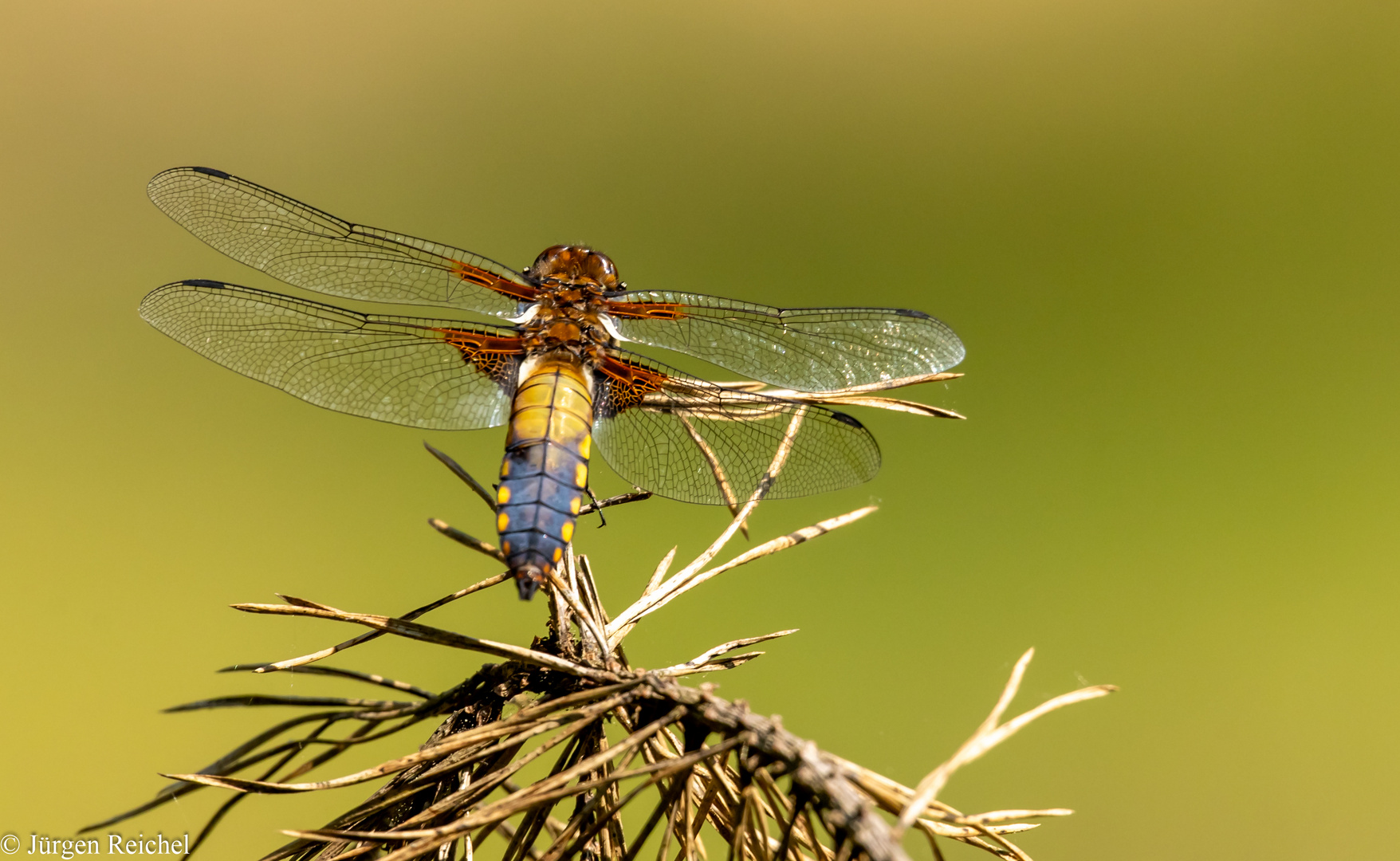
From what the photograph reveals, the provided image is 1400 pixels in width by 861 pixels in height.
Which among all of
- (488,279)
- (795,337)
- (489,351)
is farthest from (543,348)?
(795,337)

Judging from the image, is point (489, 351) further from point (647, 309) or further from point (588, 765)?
point (588, 765)

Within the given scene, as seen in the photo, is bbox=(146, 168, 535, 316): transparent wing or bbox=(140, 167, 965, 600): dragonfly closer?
bbox=(140, 167, 965, 600): dragonfly

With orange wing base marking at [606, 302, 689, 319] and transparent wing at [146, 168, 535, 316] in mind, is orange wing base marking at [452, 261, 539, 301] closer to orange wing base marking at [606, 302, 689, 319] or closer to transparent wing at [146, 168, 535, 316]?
transparent wing at [146, 168, 535, 316]

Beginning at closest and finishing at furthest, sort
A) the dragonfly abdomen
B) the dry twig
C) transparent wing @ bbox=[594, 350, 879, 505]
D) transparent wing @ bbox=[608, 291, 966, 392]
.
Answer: the dry twig → the dragonfly abdomen → transparent wing @ bbox=[594, 350, 879, 505] → transparent wing @ bbox=[608, 291, 966, 392]

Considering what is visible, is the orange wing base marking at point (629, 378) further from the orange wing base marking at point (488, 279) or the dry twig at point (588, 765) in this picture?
the dry twig at point (588, 765)

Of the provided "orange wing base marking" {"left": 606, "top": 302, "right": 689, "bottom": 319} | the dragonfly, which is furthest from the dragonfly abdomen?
"orange wing base marking" {"left": 606, "top": 302, "right": 689, "bottom": 319}

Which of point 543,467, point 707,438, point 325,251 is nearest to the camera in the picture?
point 543,467
